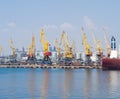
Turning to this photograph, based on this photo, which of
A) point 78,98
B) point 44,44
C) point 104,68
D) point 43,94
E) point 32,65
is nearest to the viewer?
point 78,98

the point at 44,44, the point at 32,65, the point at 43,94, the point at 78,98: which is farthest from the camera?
the point at 32,65

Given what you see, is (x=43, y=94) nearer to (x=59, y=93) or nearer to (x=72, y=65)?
(x=59, y=93)

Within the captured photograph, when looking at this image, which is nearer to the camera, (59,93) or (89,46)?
(59,93)

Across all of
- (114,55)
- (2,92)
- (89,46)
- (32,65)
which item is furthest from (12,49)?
(2,92)

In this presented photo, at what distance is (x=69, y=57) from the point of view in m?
177

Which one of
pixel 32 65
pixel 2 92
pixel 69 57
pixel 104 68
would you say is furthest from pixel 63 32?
pixel 2 92

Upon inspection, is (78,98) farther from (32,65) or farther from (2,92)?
(32,65)

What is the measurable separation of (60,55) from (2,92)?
12964cm

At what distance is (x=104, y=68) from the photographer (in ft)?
447

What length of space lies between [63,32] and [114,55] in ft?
114

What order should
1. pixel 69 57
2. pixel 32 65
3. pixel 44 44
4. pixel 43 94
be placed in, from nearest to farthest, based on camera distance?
pixel 43 94 < pixel 44 44 < pixel 69 57 < pixel 32 65

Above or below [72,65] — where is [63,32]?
above

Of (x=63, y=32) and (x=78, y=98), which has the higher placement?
(x=63, y=32)

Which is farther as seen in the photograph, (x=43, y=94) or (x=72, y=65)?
(x=72, y=65)
